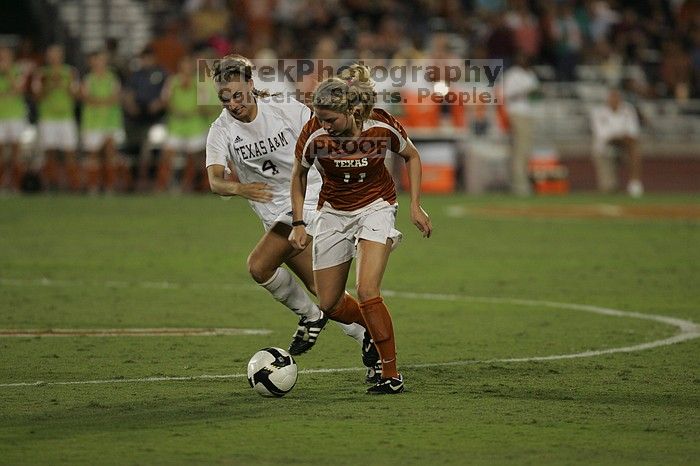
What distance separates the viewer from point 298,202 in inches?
332

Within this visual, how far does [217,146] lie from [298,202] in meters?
1.07

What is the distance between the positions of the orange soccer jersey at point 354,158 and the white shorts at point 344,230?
0.18ft

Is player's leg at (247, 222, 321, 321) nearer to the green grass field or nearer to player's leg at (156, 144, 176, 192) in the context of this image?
the green grass field

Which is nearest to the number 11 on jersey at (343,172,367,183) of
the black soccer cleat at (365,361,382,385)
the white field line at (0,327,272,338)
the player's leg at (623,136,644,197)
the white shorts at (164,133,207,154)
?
the black soccer cleat at (365,361,382,385)

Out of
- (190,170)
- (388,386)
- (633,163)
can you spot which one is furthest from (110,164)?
(388,386)

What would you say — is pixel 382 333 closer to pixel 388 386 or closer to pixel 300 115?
pixel 388 386

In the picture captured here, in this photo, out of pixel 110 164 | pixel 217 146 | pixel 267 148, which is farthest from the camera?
pixel 110 164

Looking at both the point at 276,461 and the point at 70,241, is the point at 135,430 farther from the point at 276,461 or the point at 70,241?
the point at 70,241

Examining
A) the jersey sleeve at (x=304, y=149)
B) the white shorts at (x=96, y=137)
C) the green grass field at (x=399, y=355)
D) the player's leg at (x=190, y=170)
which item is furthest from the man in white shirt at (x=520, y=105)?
the jersey sleeve at (x=304, y=149)

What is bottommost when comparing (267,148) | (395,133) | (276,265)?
(276,265)

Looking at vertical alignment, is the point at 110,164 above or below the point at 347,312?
below

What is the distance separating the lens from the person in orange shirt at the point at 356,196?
8.04m

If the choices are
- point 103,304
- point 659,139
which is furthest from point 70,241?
point 659,139

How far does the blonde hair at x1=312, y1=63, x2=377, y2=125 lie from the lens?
7922mm
